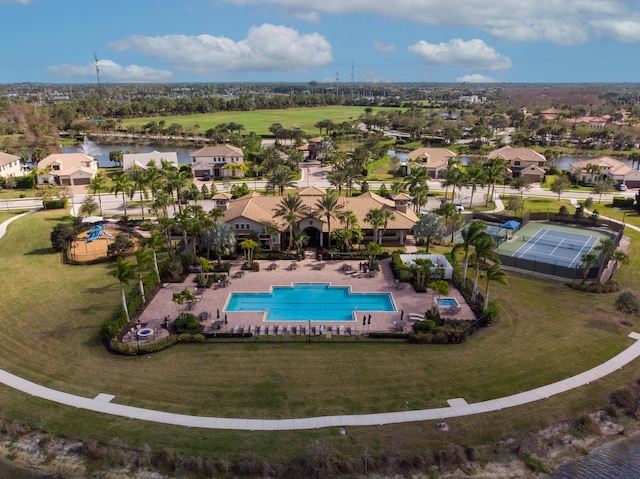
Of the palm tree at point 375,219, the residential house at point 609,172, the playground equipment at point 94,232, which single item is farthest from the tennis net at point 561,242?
the playground equipment at point 94,232

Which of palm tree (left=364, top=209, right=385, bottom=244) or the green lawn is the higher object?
palm tree (left=364, top=209, right=385, bottom=244)

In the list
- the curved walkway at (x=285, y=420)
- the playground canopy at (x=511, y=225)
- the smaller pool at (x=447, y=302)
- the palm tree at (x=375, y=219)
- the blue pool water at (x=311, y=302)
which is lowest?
the blue pool water at (x=311, y=302)

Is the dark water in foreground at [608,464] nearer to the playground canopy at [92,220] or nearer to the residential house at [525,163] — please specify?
the playground canopy at [92,220]

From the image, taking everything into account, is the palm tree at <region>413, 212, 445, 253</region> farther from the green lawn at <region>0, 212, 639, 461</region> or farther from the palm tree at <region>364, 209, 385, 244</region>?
the green lawn at <region>0, 212, 639, 461</region>

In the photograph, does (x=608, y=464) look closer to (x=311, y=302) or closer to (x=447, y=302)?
(x=447, y=302)

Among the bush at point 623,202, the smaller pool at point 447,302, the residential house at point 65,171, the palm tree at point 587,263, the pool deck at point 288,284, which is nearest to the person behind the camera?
the pool deck at point 288,284

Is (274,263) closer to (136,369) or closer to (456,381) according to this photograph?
(136,369)

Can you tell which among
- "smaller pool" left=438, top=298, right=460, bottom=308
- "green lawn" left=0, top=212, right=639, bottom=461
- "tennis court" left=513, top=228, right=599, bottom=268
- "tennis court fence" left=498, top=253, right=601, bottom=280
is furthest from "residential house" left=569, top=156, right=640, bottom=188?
"smaller pool" left=438, top=298, right=460, bottom=308
